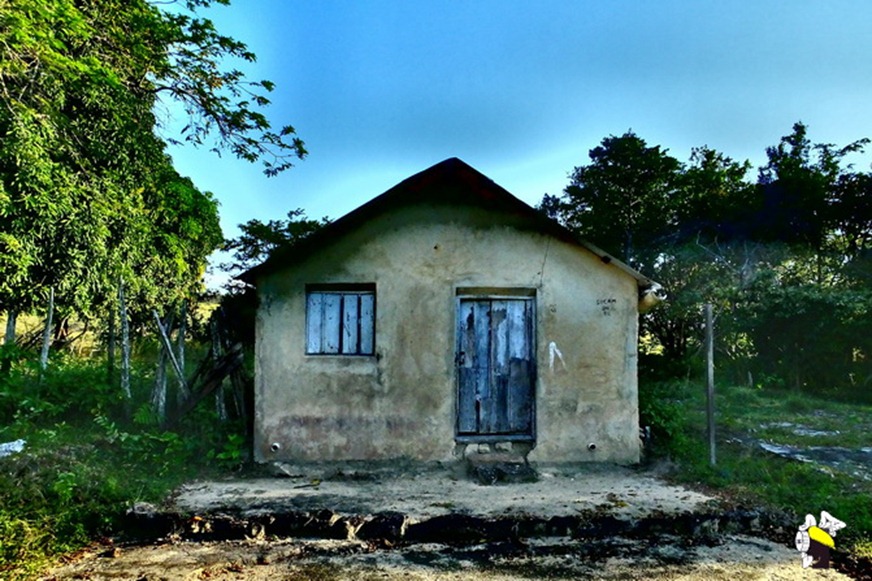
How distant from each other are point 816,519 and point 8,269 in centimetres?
957

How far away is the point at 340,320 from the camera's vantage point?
271 inches

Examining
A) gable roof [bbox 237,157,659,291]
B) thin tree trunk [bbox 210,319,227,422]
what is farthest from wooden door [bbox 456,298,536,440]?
thin tree trunk [bbox 210,319,227,422]

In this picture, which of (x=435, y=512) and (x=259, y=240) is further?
(x=259, y=240)

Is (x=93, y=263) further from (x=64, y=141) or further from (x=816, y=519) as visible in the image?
(x=816, y=519)

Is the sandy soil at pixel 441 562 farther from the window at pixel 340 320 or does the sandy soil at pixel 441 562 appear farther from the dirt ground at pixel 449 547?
the window at pixel 340 320

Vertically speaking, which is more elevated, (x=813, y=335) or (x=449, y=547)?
(x=813, y=335)

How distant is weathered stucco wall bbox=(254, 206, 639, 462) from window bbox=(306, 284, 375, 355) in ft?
0.46

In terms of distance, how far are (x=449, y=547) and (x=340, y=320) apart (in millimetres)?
3232

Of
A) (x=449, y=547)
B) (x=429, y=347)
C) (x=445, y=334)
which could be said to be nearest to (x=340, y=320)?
(x=429, y=347)

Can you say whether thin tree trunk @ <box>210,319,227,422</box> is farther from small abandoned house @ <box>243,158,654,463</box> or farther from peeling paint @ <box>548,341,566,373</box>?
peeling paint @ <box>548,341,566,373</box>

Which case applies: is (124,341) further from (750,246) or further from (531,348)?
(750,246)

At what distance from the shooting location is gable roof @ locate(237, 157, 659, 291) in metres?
6.67

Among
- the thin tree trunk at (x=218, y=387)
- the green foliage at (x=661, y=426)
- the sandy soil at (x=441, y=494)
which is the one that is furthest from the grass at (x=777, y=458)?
the thin tree trunk at (x=218, y=387)

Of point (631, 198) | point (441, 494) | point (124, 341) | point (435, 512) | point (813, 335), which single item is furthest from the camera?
point (631, 198)
